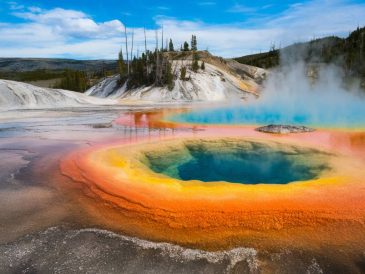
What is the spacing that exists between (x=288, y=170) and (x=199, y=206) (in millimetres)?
4078

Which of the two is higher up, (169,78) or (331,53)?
(331,53)

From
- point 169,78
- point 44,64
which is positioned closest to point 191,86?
point 169,78

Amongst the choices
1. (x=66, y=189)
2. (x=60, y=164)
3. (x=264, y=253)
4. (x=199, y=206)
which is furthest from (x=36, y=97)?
(x=264, y=253)

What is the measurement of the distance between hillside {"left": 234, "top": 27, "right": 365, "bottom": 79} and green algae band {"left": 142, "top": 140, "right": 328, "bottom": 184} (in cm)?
4858

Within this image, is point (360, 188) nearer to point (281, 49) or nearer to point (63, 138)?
point (63, 138)

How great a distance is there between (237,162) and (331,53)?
65322 mm

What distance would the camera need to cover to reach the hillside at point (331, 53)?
5591 centimetres

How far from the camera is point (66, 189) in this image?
23.0 feet

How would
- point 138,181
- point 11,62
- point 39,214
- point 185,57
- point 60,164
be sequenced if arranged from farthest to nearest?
point 11,62 < point 185,57 < point 60,164 < point 138,181 < point 39,214

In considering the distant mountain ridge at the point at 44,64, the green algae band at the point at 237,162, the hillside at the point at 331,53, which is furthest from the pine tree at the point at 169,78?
the distant mountain ridge at the point at 44,64

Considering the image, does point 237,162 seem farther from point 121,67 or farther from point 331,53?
point 331,53

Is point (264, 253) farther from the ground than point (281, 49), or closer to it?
closer to it

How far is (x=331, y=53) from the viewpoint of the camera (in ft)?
218

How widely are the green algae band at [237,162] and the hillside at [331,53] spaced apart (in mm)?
48576
